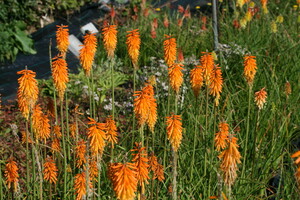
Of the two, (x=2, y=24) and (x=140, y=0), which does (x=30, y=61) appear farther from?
(x=140, y=0)

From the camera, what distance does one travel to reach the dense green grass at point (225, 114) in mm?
3230

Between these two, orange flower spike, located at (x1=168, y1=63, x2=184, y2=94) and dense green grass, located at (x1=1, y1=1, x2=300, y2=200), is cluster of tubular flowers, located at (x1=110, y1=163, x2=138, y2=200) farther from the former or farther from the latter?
orange flower spike, located at (x1=168, y1=63, x2=184, y2=94)

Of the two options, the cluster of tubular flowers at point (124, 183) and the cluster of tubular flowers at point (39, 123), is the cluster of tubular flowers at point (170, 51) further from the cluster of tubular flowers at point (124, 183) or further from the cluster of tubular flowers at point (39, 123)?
the cluster of tubular flowers at point (124, 183)

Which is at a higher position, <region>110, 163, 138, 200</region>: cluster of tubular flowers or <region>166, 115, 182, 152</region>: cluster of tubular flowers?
<region>166, 115, 182, 152</region>: cluster of tubular flowers

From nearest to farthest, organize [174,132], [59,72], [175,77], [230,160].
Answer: [230,160]
[174,132]
[59,72]
[175,77]

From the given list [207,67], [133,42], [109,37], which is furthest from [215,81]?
[109,37]

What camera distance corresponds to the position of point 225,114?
14.3 ft

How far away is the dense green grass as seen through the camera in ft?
10.6

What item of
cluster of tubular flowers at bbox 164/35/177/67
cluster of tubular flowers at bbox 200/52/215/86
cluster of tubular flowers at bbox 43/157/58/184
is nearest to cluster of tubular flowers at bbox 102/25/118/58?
cluster of tubular flowers at bbox 164/35/177/67

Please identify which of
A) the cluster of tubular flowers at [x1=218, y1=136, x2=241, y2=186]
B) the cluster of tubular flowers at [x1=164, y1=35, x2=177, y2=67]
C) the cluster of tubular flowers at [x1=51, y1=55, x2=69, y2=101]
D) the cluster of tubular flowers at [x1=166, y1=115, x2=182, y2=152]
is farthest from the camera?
the cluster of tubular flowers at [x1=164, y1=35, x2=177, y2=67]

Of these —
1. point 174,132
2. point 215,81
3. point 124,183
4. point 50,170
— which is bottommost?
point 124,183

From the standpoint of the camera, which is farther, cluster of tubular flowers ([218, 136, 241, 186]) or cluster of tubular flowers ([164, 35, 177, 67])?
cluster of tubular flowers ([164, 35, 177, 67])

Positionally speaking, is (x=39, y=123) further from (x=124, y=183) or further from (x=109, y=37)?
(x=124, y=183)

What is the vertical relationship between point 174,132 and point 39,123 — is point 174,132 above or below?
below
